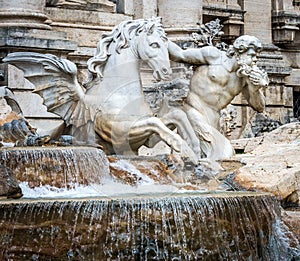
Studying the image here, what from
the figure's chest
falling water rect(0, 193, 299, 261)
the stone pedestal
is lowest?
falling water rect(0, 193, 299, 261)

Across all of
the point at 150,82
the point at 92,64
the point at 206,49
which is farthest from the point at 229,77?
the point at 150,82

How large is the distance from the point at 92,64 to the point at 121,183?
1.85m

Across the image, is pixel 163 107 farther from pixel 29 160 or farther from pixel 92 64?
pixel 29 160

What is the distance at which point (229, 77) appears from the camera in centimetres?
1334

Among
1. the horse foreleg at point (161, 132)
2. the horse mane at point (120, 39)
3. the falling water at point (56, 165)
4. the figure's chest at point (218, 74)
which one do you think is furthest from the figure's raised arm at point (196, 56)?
the falling water at point (56, 165)

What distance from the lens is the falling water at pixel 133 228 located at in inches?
360

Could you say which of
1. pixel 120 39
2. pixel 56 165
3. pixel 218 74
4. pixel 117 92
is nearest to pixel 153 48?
pixel 120 39

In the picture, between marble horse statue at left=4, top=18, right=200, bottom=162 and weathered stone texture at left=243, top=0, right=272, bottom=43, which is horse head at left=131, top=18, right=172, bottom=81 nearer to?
marble horse statue at left=4, top=18, right=200, bottom=162

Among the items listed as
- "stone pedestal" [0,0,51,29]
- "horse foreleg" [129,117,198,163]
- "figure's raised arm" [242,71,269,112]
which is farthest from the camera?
"stone pedestal" [0,0,51,29]

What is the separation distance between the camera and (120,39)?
1284cm

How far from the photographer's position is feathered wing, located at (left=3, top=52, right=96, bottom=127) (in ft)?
Answer: 42.6

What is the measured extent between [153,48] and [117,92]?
2.46 ft

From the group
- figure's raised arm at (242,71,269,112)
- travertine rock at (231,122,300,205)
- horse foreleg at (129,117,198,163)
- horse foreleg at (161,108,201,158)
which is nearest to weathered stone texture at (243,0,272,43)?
figure's raised arm at (242,71,269,112)

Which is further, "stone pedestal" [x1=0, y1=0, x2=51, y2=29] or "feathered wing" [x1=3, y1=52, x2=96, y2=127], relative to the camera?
"stone pedestal" [x1=0, y1=0, x2=51, y2=29]
